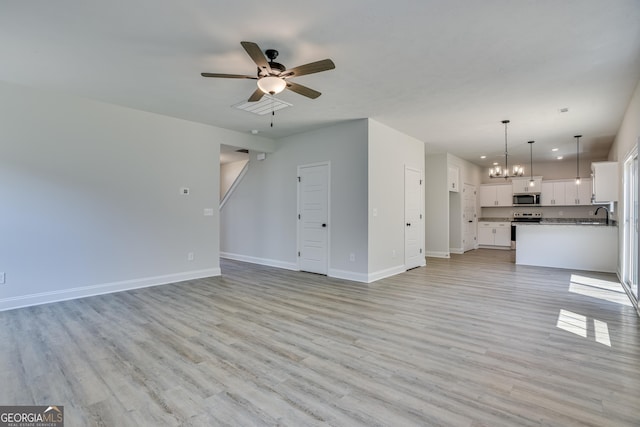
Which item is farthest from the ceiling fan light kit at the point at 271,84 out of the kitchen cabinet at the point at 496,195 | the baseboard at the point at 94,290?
the kitchen cabinet at the point at 496,195

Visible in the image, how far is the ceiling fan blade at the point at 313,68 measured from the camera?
2696 millimetres

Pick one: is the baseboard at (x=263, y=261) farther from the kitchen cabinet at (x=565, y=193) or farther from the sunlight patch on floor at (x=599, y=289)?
the kitchen cabinet at (x=565, y=193)

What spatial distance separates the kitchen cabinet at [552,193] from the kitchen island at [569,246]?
3.55m

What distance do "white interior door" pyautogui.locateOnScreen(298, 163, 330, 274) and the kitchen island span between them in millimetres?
4681

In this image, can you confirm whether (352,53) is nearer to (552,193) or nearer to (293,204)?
(293,204)

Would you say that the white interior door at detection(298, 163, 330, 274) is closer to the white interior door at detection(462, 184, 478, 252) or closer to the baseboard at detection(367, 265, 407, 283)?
the baseboard at detection(367, 265, 407, 283)

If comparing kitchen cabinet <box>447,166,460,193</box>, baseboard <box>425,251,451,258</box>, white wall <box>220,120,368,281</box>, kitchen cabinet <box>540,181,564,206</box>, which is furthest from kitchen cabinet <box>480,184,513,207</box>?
white wall <box>220,120,368,281</box>

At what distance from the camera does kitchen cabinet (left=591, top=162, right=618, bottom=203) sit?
18.5 feet

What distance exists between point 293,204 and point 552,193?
8.61m

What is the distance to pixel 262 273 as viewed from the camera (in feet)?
19.9

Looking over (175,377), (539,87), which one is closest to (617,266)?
(539,87)

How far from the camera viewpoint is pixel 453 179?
345 inches

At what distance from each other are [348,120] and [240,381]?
14.6ft

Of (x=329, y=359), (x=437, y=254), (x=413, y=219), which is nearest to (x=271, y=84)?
(x=329, y=359)
